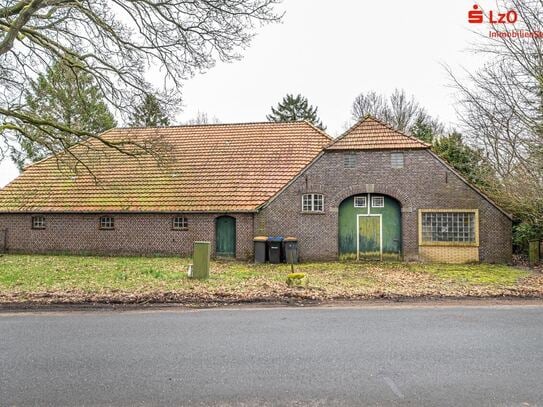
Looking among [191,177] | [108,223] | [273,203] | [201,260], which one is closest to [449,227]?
[273,203]

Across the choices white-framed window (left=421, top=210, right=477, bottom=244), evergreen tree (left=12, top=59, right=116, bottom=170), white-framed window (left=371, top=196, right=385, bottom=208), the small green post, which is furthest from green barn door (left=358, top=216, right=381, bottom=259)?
evergreen tree (left=12, top=59, right=116, bottom=170)

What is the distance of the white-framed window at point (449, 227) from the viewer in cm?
1683

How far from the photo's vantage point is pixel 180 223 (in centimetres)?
1895

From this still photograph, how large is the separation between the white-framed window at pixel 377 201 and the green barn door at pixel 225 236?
6284mm

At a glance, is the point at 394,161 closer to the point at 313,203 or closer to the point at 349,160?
the point at 349,160

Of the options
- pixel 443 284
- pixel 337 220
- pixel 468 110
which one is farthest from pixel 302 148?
pixel 443 284

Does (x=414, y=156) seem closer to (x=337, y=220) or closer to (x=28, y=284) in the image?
(x=337, y=220)

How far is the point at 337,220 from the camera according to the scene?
17625 mm

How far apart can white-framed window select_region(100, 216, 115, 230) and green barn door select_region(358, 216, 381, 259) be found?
11.9m

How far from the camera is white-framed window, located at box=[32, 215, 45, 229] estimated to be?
20297 millimetres

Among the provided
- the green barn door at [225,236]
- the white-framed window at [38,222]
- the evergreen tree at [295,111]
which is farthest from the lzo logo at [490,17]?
the evergreen tree at [295,111]

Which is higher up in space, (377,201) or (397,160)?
(397,160)

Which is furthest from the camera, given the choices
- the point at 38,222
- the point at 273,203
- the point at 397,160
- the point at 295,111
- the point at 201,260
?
the point at 295,111

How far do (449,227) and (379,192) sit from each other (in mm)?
3250
